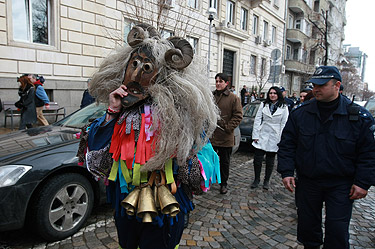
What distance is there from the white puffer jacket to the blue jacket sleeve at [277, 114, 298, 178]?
6.35 ft

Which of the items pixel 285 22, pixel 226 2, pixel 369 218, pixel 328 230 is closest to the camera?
pixel 328 230

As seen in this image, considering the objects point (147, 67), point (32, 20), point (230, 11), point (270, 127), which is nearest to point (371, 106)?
point (270, 127)

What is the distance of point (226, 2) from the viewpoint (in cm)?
1778

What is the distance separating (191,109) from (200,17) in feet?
50.0

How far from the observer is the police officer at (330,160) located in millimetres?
2238

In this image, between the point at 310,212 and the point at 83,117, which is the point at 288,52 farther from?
the point at 310,212

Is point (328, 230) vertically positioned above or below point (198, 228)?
above

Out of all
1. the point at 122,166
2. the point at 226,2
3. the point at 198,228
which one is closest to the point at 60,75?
the point at 198,228

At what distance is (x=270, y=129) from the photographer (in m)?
4.59

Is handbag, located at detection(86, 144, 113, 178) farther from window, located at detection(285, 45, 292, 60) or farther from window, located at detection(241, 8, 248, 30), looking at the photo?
window, located at detection(285, 45, 292, 60)

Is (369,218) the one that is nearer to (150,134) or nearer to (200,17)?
(150,134)

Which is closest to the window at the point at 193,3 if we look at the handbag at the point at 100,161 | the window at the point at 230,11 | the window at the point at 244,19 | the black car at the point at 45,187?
the window at the point at 230,11

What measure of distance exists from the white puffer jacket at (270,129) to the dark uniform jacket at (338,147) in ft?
6.70

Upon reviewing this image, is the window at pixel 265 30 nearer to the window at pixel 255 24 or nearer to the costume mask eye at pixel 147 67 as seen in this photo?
the window at pixel 255 24
